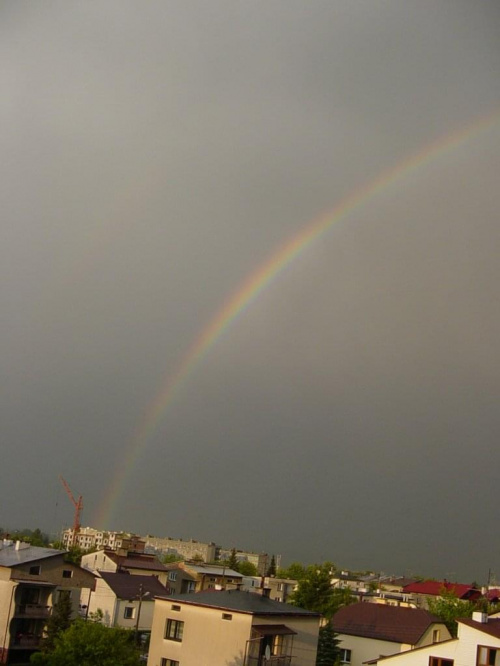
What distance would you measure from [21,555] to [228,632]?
912 inches

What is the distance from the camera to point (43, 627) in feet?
159

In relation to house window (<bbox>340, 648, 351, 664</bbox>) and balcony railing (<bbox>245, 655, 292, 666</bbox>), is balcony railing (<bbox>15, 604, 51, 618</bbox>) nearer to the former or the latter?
balcony railing (<bbox>245, 655, 292, 666</bbox>)

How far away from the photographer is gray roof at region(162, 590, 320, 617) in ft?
111

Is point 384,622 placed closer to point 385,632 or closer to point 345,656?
point 385,632

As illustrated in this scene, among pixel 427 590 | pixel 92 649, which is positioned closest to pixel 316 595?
A: pixel 427 590

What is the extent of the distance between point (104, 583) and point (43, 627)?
1135cm

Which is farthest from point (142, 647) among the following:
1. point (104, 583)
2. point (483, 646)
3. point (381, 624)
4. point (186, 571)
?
point (186, 571)

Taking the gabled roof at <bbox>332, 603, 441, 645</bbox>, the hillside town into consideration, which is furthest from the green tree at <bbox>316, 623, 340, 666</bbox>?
the gabled roof at <bbox>332, 603, 441, 645</bbox>

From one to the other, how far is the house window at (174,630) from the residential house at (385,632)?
1966cm

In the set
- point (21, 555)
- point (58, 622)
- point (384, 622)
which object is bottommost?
point (58, 622)

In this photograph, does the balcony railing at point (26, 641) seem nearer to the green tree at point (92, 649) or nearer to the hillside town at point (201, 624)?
the hillside town at point (201, 624)

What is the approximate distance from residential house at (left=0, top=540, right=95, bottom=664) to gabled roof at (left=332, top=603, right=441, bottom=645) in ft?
64.0

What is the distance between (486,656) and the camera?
110 ft

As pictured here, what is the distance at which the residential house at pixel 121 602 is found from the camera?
58344mm
